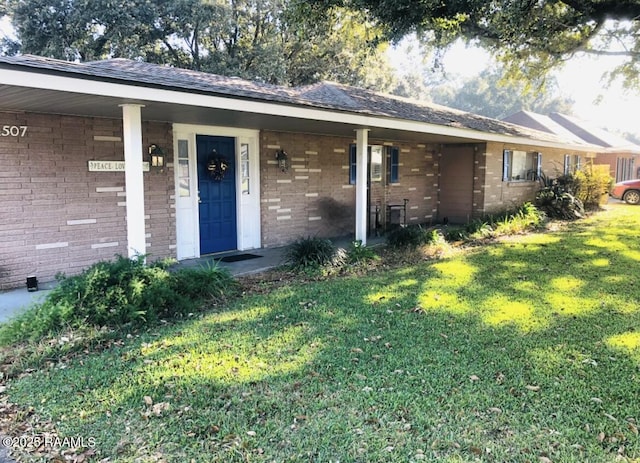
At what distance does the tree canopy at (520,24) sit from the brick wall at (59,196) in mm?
5511

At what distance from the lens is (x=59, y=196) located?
7098 millimetres

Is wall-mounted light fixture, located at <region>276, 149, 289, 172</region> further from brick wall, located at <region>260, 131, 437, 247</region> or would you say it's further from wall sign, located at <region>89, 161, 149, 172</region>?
wall sign, located at <region>89, 161, 149, 172</region>

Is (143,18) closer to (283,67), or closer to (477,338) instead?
(283,67)

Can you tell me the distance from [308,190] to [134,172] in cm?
524

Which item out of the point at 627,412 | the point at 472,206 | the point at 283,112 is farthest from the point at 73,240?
the point at 472,206

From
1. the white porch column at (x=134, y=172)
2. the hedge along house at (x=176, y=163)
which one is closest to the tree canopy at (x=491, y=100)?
the hedge along house at (x=176, y=163)

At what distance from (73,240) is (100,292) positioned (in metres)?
2.51

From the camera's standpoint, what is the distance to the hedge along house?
19.7ft

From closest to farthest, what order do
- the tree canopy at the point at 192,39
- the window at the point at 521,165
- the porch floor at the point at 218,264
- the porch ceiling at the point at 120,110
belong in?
the porch ceiling at the point at 120,110, the porch floor at the point at 218,264, the window at the point at 521,165, the tree canopy at the point at 192,39

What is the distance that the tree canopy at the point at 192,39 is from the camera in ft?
61.1

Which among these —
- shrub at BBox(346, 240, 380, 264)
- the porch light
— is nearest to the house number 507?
the porch light

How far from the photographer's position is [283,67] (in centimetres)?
2173

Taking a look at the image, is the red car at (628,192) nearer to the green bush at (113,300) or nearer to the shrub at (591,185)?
the shrub at (591,185)

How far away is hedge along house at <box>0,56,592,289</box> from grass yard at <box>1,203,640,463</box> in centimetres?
230
